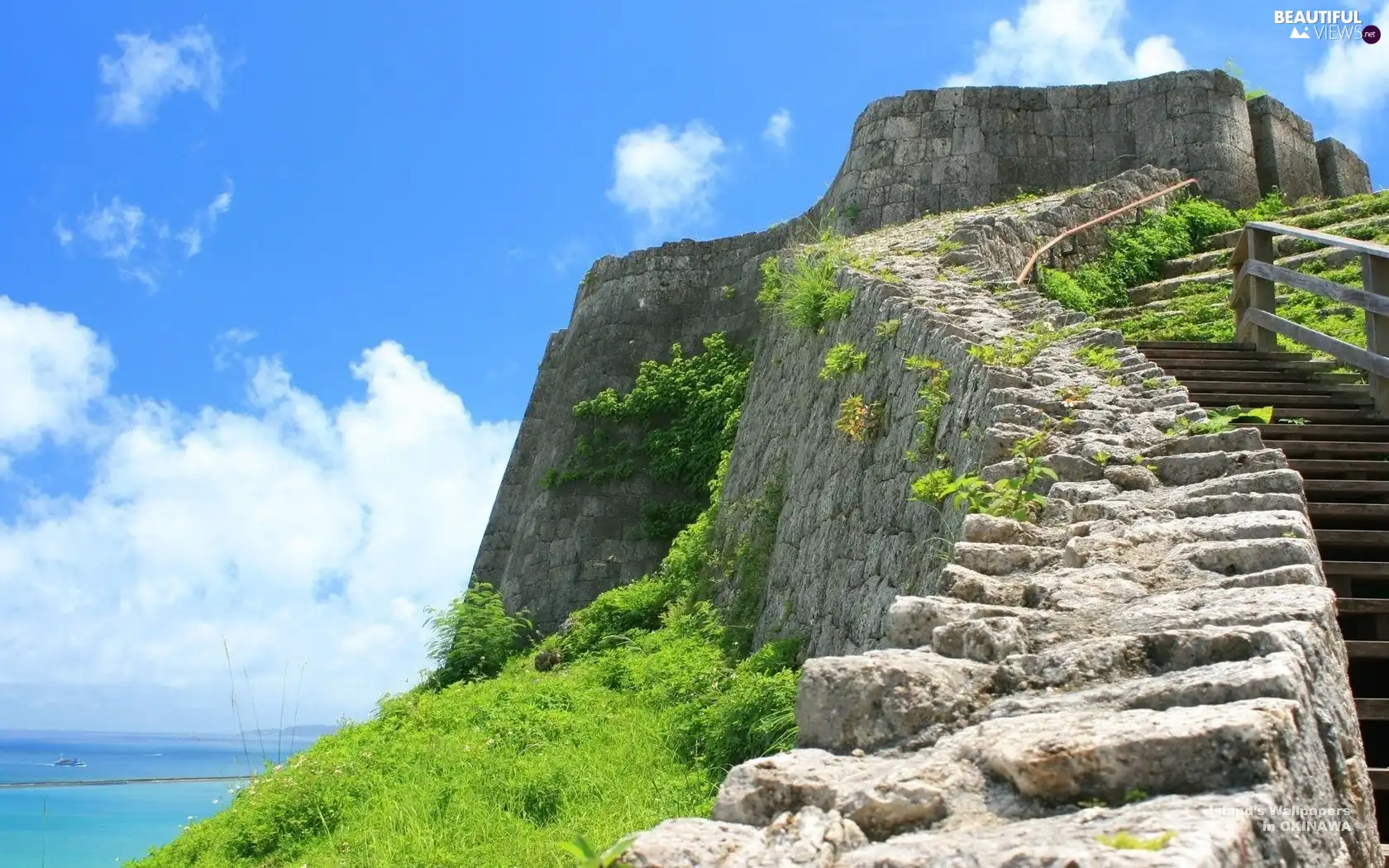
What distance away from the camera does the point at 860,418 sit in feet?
24.4

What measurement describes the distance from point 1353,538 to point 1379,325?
225 centimetres

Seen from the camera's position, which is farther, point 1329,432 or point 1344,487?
point 1329,432

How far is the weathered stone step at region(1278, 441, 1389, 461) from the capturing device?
5785 mm

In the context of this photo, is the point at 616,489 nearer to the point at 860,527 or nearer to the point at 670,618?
the point at 670,618

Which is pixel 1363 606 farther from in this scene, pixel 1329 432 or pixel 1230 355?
pixel 1230 355

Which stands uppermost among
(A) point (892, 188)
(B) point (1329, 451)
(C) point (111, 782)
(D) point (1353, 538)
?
(A) point (892, 188)

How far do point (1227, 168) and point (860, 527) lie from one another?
9.65 m

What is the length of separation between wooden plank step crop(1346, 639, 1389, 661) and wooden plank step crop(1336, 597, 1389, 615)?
20 centimetres

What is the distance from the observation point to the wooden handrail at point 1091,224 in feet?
34.7

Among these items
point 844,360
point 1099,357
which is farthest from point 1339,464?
point 844,360

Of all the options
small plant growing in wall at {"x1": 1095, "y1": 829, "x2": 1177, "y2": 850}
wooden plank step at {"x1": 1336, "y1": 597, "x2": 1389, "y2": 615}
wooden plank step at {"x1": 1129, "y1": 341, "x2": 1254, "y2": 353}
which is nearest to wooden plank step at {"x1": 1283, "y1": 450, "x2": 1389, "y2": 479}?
wooden plank step at {"x1": 1336, "y1": 597, "x2": 1389, "y2": 615}

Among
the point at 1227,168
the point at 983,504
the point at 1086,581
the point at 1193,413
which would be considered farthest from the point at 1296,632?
the point at 1227,168

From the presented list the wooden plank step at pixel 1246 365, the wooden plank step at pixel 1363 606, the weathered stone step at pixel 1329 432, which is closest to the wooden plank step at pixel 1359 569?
the wooden plank step at pixel 1363 606

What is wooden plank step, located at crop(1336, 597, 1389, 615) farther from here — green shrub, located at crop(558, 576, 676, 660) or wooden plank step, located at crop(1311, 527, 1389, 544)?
green shrub, located at crop(558, 576, 676, 660)
